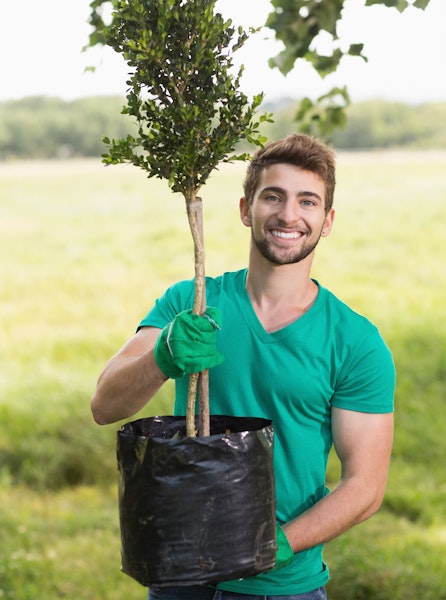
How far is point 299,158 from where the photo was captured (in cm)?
227

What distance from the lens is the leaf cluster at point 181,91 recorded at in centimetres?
187

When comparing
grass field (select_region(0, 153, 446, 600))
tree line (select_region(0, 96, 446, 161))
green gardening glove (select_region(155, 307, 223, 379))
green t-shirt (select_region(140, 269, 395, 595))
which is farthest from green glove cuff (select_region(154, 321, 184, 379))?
tree line (select_region(0, 96, 446, 161))

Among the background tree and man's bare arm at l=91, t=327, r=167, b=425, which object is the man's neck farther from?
the background tree

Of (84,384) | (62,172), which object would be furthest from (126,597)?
(62,172)

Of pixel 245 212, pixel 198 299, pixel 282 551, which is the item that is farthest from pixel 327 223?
pixel 282 551

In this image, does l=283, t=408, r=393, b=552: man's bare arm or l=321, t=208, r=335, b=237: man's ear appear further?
l=321, t=208, r=335, b=237: man's ear

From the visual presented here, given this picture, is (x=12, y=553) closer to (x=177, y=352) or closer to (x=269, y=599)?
(x=269, y=599)

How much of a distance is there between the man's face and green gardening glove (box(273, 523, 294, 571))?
652mm

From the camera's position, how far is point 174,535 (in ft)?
6.09

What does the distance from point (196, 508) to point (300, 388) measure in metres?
0.49

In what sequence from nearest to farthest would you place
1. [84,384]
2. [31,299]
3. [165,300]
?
1. [165,300]
2. [84,384]
3. [31,299]

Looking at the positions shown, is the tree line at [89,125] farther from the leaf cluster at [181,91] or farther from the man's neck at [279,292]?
the leaf cluster at [181,91]

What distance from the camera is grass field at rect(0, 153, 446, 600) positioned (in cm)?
486

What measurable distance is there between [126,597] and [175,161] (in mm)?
3197
